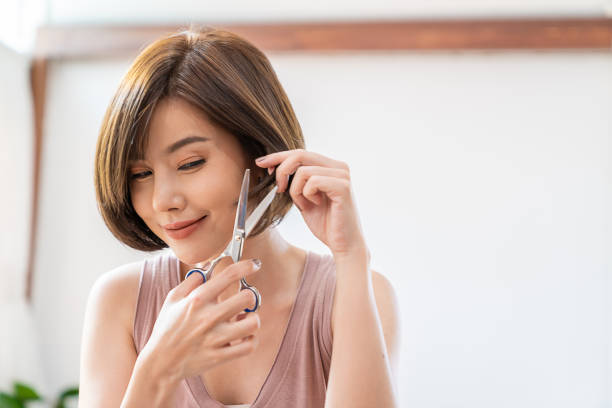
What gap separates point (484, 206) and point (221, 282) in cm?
193

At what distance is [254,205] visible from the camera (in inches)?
37.3

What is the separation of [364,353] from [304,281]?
261mm

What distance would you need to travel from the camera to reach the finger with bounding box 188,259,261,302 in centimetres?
77

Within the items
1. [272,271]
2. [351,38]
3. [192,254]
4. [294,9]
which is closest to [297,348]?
[272,271]

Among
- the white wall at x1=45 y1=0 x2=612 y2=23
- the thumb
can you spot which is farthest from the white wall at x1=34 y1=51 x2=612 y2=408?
the thumb

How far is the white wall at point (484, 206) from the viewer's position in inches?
96.7

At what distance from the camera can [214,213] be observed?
910 millimetres

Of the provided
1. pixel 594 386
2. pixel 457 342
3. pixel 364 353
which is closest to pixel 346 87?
pixel 457 342

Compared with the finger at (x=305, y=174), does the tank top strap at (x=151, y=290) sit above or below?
below

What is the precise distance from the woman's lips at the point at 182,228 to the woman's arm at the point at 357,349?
0.77 ft

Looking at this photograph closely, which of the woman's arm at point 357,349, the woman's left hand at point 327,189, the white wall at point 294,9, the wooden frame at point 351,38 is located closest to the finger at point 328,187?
the woman's left hand at point 327,189

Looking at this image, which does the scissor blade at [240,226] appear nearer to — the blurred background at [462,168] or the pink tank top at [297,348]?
the pink tank top at [297,348]

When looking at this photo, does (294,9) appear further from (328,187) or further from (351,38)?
(328,187)

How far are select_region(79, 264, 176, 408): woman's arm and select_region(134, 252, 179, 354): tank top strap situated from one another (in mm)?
15
